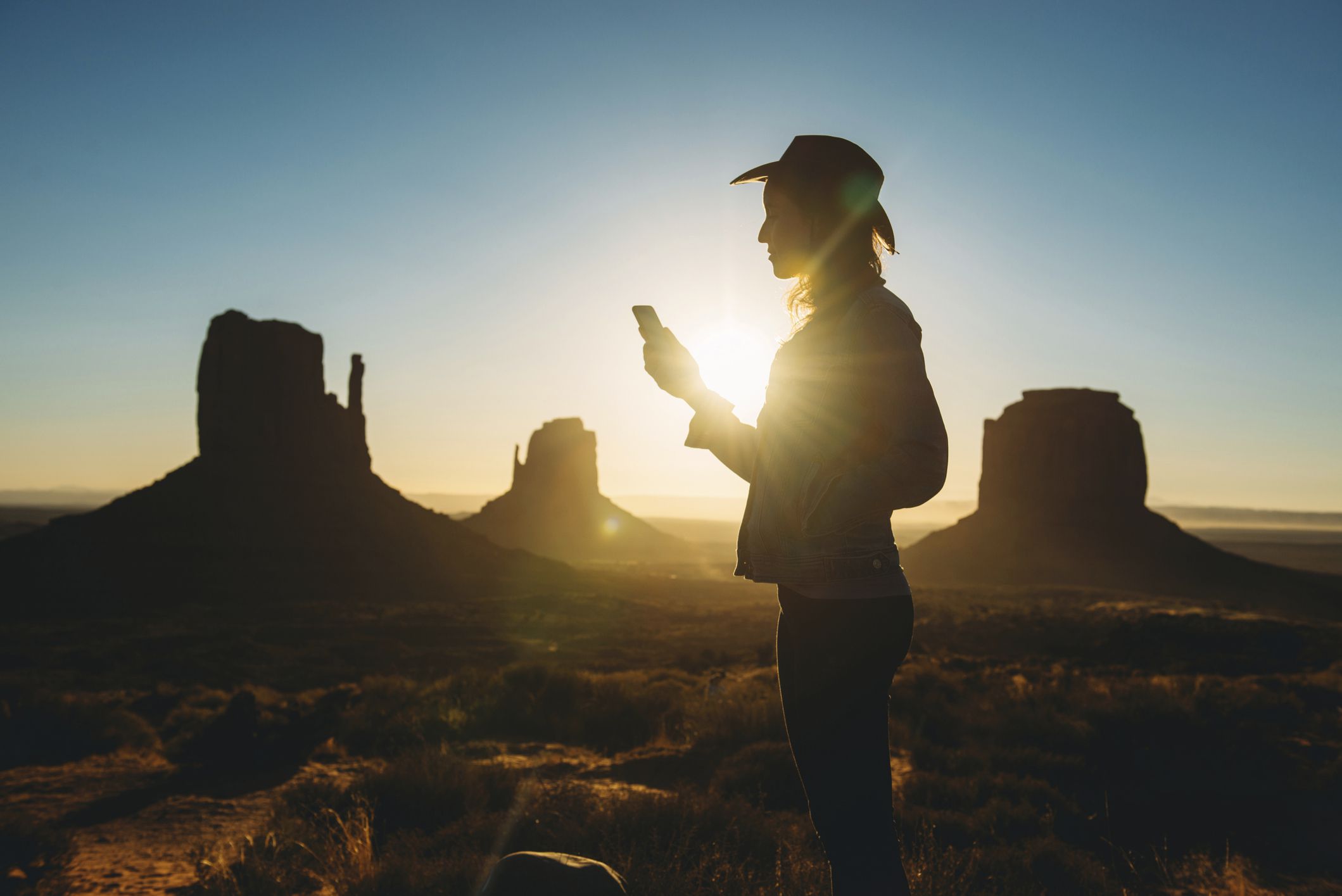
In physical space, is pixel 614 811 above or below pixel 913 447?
below

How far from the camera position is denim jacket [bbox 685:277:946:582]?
51.9 inches

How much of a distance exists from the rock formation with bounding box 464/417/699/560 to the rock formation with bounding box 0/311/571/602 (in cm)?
3486

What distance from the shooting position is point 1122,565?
197 ft

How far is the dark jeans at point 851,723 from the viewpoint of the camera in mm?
1397

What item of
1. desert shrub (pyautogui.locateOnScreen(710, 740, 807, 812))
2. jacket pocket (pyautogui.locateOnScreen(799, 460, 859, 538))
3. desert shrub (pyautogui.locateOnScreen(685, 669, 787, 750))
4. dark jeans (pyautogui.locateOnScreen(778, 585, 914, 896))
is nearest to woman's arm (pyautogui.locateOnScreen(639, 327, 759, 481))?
jacket pocket (pyautogui.locateOnScreen(799, 460, 859, 538))

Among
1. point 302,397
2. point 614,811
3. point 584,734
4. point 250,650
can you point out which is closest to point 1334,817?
point 614,811

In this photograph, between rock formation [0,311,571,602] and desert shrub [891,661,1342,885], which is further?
rock formation [0,311,571,602]

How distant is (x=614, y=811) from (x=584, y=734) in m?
5.07

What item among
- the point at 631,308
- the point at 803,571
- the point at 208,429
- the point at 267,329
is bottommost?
the point at 803,571

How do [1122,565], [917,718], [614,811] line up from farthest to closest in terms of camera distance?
1. [1122,565]
2. [917,718]
3. [614,811]

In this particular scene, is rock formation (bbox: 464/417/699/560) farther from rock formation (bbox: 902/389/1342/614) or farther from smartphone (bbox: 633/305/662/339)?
smartphone (bbox: 633/305/662/339)

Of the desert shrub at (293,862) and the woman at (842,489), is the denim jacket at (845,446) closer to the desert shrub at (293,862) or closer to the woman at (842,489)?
the woman at (842,489)

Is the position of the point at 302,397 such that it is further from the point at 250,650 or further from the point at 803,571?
the point at 803,571

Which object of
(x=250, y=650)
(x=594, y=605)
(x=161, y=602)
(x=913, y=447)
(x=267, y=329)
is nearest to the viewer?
(x=913, y=447)
